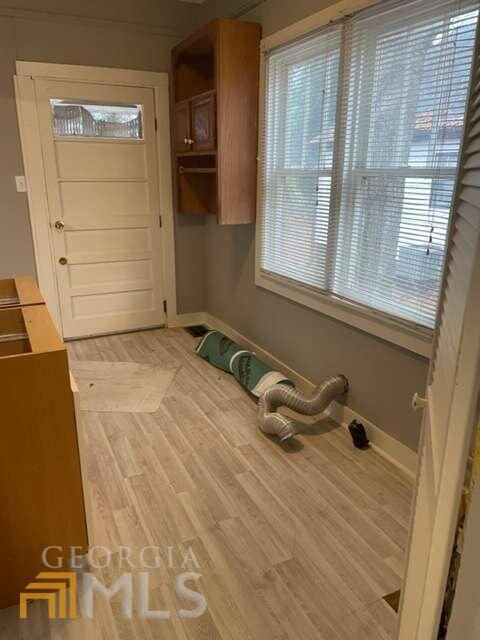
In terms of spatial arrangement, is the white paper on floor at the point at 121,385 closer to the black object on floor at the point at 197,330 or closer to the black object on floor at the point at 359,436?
the black object on floor at the point at 197,330

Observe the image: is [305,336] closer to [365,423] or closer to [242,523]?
[365,423]

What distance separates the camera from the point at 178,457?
247cm

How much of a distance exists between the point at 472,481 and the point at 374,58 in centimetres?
216

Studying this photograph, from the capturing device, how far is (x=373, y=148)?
230cm

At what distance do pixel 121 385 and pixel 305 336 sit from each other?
1.30m

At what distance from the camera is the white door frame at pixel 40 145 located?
11.4ft

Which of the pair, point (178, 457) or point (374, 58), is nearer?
point (374, 58)

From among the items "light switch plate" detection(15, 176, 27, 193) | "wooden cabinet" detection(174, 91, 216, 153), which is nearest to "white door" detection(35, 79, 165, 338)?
"light switch plate" detection(15, 176, 27, 193)

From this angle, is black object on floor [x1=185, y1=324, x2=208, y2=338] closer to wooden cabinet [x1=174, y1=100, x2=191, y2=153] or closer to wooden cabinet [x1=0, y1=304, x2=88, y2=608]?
wooden cabinet [x1=174, y1=100, x2=191, y2=153]

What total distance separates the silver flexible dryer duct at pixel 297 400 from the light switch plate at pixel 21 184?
2.45m

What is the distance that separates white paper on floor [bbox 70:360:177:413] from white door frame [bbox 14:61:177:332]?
31.3 inches

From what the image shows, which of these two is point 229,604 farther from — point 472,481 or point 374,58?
point 374,58

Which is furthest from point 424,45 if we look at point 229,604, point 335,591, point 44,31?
point 44,31

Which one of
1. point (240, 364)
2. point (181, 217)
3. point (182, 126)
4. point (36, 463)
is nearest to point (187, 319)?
point (181, 217)
